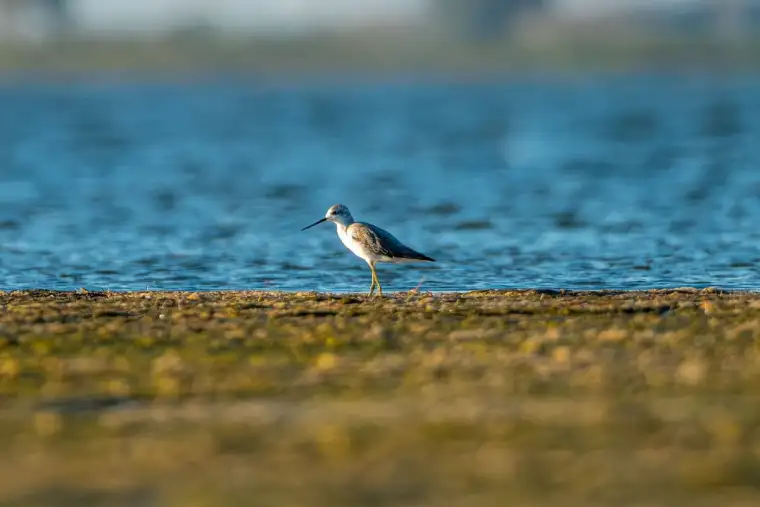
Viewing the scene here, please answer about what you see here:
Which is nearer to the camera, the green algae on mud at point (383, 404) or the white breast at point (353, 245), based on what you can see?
the green algae on mud at point (383, 404)

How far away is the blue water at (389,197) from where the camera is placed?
19484mm

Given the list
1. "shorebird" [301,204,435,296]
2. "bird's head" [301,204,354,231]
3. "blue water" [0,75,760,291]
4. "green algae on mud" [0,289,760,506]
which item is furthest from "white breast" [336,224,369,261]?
"green algae on mud" [0,289,760,506]

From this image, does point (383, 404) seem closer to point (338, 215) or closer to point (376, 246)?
point (376, 246)

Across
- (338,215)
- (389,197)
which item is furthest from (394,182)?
(338,215)

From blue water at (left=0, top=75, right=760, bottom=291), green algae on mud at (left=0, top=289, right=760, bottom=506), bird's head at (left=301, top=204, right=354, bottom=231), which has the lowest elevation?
green algae on mud at (left=0, top=289, right=760, bottom=506)

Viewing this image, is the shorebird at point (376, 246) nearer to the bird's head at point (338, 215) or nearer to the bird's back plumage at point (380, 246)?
the bird's back plumage at point (380, 246)

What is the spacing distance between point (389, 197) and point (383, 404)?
72.4 feet

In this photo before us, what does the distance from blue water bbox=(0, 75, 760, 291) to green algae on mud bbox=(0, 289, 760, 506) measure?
16.5ft

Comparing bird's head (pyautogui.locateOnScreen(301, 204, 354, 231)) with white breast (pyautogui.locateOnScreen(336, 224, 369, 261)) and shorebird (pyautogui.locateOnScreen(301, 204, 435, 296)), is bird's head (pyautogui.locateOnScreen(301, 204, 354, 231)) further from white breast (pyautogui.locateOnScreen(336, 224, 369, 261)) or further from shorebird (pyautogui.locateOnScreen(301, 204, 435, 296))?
shorebird (pyautogui.locateOnScreen(301, 204, 435, 296))

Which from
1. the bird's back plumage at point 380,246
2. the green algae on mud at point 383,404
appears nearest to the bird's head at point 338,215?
the bird's back plumage at point 380,246

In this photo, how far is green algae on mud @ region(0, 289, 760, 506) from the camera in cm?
805

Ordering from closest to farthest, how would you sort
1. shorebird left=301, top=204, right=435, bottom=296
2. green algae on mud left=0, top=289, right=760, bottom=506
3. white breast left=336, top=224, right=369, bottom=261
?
green algae on mud left=0, top=289, right=760, bottom=506 < shorebird left=301, top=204, right=435, bottom=296 < white breast left=336, top=224, right=369, bottom=261

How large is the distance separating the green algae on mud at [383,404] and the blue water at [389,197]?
503 centimetres

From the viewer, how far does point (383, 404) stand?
32.2 feet
